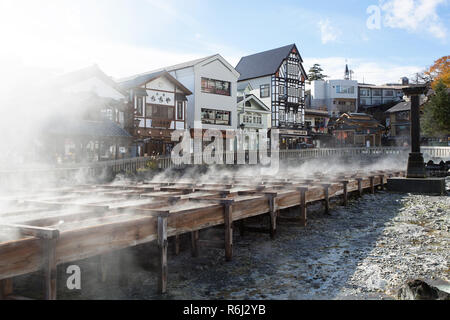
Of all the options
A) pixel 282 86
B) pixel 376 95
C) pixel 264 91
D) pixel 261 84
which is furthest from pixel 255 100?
pixel 376 95

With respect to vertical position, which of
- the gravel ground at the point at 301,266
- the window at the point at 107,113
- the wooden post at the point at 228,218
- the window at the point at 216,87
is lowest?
the gravel ground at the point at 301,266

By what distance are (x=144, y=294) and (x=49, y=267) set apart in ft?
6.12

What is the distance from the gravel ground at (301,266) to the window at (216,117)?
2408cm

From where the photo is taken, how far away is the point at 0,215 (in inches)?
228

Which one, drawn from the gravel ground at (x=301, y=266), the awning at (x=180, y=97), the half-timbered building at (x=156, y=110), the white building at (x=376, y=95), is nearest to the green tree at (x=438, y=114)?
the white building at (x=376, y=95)

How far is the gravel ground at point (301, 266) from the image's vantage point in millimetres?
5539

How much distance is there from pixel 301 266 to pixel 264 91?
3639cm

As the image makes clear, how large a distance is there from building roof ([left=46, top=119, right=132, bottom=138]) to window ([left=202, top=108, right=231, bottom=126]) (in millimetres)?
9116

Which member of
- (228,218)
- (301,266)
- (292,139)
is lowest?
(301,266)

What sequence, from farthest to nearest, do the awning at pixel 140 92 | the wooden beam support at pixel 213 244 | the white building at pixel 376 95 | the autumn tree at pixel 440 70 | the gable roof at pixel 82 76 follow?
the white building at pixel 376 95 < the autumn tree at pixel 440 70 < the awning at pixel 140 92 < the gable roof at pixel 82 76 < the wooden beam support at pixel 213 244

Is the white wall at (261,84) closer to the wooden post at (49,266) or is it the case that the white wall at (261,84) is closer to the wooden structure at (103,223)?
the wooden structure at (103,223)

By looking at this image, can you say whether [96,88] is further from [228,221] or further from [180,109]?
[228,221]

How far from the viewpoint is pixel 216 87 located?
34312mm
